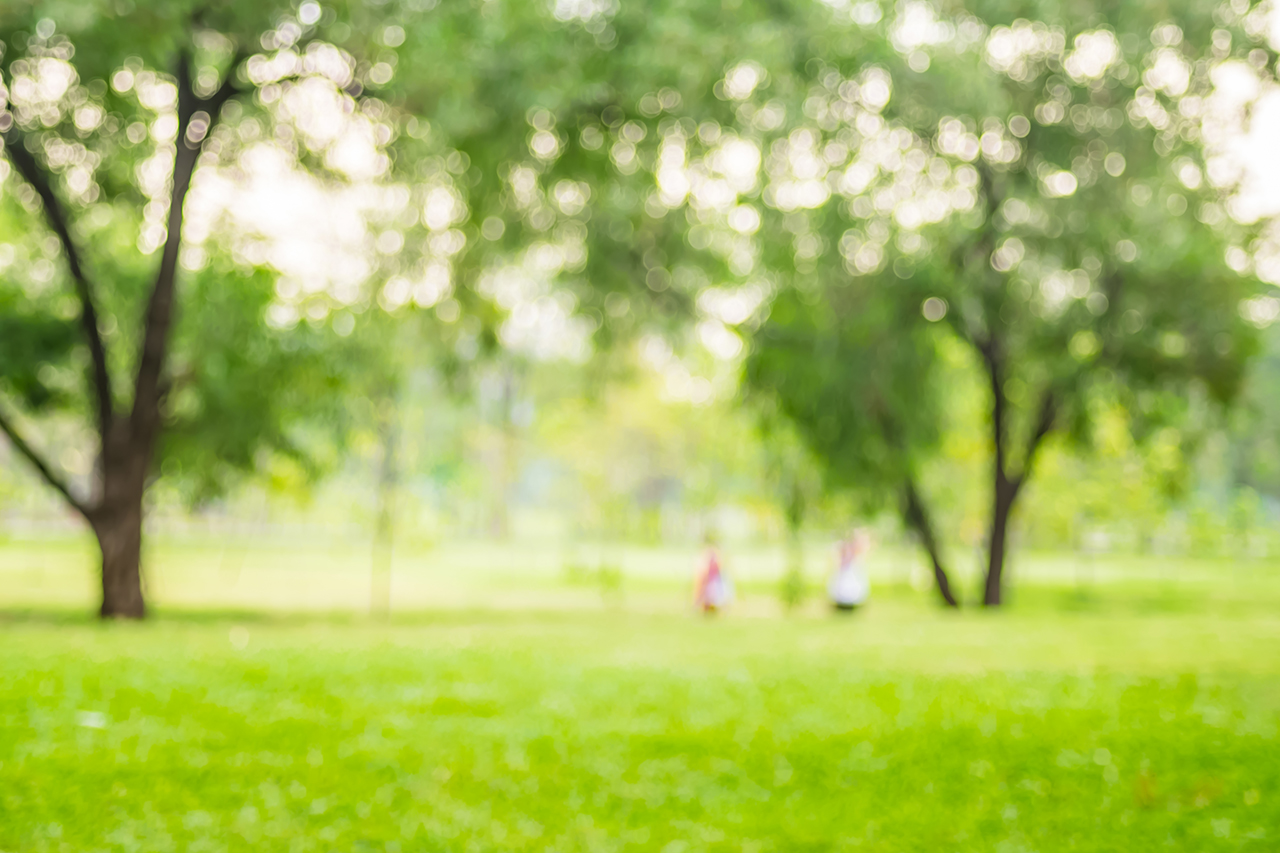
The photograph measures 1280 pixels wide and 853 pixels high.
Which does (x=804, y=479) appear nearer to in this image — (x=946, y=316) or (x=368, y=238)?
(x=946, y=316)

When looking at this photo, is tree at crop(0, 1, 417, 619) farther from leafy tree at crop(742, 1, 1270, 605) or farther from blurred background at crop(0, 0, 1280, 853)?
leafy tree at crop(742, 1, 1270, 605)

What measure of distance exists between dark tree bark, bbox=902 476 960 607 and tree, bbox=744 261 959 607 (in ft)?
22.1

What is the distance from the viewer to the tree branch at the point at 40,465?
47.2 ft

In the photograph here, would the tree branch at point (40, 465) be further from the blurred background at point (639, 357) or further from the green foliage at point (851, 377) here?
the green foliage at point (851, 377)

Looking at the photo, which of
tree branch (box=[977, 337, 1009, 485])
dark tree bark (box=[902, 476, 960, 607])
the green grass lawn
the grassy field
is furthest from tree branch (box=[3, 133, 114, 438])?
tree branch (box=[977, 337, 1009, 485])

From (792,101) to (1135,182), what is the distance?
676 centimetres

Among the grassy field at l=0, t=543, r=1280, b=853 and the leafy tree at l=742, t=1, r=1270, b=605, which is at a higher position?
the leafy tree at l=742, t=1, r=1270, b=605

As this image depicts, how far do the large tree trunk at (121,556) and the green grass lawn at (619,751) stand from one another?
4322 mm

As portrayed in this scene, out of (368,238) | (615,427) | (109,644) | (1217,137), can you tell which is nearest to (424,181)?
(368,238)

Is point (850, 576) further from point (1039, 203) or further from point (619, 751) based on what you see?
point (619, 751)

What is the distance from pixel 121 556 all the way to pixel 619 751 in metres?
11.4

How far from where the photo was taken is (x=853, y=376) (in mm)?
14078

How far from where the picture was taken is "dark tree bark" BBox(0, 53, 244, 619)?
15016 millimetres

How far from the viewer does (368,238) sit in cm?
1529
